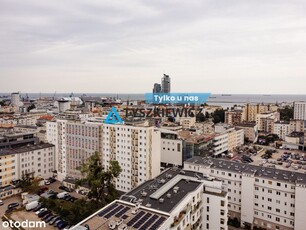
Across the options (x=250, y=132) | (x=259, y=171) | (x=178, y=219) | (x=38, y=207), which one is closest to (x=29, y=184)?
(x=38, y=207)

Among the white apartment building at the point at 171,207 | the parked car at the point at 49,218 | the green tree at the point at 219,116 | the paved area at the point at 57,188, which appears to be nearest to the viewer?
the white apartment building at the point at 171,207

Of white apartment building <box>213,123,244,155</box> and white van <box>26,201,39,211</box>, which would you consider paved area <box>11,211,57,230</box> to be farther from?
white apartment building <box>213,123,244,155</box>

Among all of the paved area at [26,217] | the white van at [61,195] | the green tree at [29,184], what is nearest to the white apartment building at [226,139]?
the white van at [61,195]

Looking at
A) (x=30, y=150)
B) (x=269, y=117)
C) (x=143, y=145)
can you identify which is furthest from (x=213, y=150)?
(x=269, y=117)

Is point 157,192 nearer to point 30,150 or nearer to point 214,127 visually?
point 30,150

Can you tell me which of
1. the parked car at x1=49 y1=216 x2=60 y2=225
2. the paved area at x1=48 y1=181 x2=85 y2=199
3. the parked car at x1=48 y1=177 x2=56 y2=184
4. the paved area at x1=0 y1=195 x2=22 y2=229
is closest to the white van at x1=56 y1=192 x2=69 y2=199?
the paved area at x1=48 y1=181 x2=85 y2=199

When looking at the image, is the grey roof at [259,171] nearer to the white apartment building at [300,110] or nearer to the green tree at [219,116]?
the green tree at [219,116]

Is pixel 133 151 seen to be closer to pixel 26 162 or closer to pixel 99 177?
pixel 99 177
